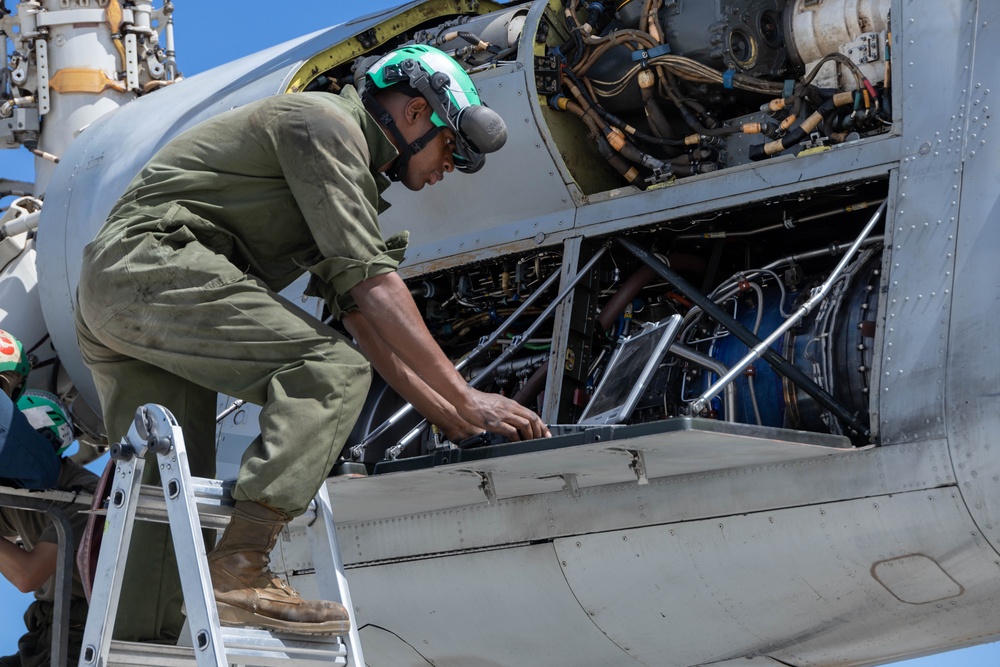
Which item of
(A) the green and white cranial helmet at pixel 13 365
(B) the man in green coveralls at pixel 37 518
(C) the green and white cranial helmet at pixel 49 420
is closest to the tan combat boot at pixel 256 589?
(B) the man in green coveralls at pixel 37 518

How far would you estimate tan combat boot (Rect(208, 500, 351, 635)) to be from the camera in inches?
158

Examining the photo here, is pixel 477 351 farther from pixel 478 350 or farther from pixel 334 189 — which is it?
pixel 334 189

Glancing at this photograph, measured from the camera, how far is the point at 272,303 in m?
4.29

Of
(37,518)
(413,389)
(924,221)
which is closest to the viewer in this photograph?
(413,389)

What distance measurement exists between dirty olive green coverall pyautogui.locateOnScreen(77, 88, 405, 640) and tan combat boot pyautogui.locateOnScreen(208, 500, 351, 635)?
85 mm

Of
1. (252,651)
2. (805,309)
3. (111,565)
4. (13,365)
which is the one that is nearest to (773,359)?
(805,309)

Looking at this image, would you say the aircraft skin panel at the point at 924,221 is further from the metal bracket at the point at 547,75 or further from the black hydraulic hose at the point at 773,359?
the metal bracket at the point at 547,75

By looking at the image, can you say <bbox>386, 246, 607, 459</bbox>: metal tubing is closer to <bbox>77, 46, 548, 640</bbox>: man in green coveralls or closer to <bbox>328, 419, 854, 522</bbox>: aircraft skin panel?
<bbox>328, 419, 854, 522</bbox>: aircraft skin panel

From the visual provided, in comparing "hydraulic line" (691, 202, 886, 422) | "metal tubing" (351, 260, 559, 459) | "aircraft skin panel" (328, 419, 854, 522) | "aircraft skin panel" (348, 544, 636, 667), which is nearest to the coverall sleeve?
"aircraft skin panel" (328, 419, 854, 522)

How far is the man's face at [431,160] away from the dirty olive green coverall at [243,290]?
0.49ft

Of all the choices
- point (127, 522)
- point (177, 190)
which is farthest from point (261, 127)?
point (127, 522)

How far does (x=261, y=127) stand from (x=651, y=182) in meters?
2.92

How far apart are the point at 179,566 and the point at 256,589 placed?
0.99 ft

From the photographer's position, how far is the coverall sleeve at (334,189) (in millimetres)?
4258
